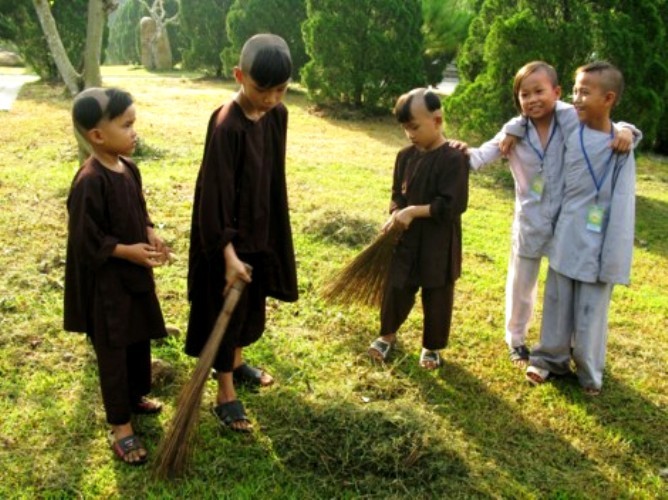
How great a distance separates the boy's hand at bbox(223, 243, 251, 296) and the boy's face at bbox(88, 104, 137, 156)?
56 cm

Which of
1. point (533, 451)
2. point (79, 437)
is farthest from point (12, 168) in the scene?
point (533, 451)

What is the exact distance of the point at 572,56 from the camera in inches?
304

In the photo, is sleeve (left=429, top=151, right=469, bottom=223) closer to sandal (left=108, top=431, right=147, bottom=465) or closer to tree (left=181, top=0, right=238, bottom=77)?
sandal (left=108, top=431, right=147, bottom=465)

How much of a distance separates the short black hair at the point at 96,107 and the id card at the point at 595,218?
2.16 meters

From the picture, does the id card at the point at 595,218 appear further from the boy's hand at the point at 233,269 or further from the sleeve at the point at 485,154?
the boy's hand at the point at 233,269

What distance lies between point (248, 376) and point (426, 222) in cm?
118

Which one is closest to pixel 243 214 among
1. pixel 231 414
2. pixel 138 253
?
pixel 138 253

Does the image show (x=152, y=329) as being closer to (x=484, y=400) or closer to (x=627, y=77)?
(x=484, y=400)

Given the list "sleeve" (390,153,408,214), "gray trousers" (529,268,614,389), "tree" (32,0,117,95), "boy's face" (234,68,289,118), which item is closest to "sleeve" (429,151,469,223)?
"sleeve" (390,153,408,214)

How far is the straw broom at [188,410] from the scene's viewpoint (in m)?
2.44

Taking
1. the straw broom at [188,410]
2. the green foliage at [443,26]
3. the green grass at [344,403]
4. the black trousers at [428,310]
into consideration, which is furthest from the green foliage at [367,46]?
the straw broom at [188,410]

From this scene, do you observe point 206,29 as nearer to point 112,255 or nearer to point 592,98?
point 592,98

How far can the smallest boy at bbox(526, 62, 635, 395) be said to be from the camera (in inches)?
119

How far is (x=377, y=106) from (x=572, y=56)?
4647 mm
